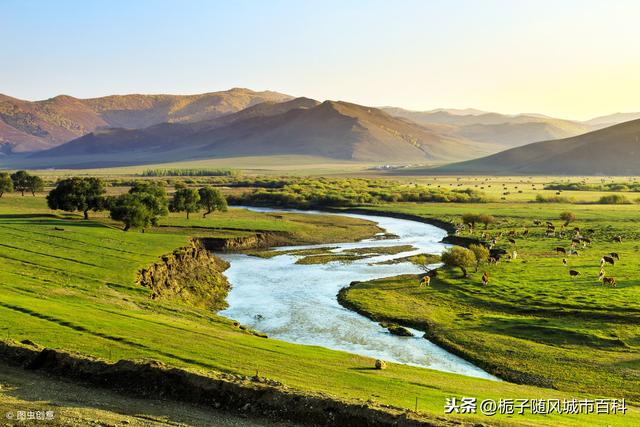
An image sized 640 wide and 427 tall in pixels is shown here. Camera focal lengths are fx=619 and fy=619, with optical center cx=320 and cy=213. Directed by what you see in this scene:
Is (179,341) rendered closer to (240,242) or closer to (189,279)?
(189,279)

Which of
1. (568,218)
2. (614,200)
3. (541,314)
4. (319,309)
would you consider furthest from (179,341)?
(614,200)

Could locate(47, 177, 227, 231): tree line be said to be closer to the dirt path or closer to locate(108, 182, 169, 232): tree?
locate(108, 182, 169, 232): tree

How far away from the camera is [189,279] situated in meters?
61.6

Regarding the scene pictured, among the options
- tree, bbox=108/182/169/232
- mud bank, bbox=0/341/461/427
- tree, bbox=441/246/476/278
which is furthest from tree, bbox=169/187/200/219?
mud bank, bbox=0/341/461/427

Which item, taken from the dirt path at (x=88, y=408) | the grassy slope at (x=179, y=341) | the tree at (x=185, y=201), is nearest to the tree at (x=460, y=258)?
the grassy slope at (x=179, y=341)

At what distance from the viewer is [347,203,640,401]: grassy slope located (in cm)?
3641

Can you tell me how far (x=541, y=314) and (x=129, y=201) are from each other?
56.9 metres

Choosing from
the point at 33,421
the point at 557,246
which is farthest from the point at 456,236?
the point at 33,421

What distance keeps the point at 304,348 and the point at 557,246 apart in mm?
52445

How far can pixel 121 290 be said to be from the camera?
48.7 metres

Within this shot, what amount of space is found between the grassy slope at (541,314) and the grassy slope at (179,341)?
5616 mm

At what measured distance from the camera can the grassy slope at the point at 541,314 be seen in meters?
36.4

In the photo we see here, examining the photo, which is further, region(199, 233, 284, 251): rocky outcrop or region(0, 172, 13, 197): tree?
region(0, 172, 13, 197): tree

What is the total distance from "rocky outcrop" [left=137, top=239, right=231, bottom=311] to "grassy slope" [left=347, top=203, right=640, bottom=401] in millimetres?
13016
